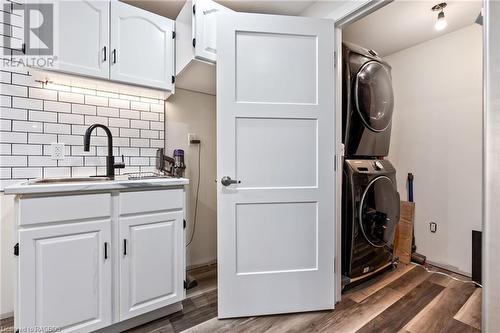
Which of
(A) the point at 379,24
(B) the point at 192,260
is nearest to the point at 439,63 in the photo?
(A) the point at 379,24

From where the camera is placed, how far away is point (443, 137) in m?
2.25

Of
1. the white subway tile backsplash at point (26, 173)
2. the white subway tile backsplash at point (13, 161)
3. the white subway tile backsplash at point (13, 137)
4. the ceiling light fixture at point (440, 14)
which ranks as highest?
the ceiling light fixture at point (440, 14)

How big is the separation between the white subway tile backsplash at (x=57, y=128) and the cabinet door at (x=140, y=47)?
1.71 feet

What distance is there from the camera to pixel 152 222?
141 centimetres

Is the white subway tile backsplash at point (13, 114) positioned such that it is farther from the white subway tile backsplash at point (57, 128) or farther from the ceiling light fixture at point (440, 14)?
the ceiling light fixture at point (440, 14)

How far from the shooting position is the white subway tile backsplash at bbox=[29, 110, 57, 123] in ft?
4.92

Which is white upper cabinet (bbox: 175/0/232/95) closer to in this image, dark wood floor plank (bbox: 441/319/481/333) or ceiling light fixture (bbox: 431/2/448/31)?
ceiling light fixture (bbox: 431/2/448/31)

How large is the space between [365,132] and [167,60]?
1.69 metres

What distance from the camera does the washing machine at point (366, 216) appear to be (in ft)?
5.85

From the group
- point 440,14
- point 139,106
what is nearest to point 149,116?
point 139,106

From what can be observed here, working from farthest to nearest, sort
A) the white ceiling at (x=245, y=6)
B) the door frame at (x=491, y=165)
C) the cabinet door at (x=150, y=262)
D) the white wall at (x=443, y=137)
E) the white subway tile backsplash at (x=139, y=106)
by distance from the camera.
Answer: the white wall at (x=443, y=137)
the white subway tile backsplash at (x=139, y=106)
the white ceiling at (x=245, y=6)
the cabinet door at (x=150, y=262)
the door frame at (x=491, y=165)

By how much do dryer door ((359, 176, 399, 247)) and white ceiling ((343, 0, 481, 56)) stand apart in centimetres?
142

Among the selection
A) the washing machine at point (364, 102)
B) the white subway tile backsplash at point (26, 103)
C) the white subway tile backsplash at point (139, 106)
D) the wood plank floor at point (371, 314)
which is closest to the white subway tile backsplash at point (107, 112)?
the white subway tile backsplash at point (139, 106)

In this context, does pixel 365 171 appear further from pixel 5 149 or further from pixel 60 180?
pixel 5 149
